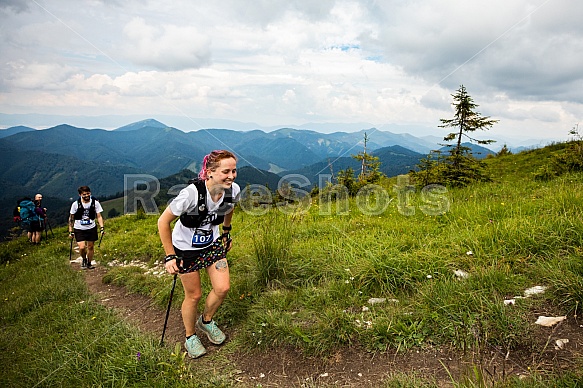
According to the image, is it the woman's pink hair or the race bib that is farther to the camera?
the race bib

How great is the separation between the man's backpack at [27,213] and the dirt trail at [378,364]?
51.7 ft

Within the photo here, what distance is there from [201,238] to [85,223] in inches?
309

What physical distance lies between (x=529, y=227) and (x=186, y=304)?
5613 mm

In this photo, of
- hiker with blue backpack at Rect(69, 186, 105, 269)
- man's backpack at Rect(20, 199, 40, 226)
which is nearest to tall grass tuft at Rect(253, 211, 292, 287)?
hiker with blue backpack at Rect(69, 186, 105, 269)

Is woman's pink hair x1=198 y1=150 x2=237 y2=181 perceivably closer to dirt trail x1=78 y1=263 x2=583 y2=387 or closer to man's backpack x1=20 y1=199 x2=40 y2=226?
dirt trail x1=78 y1=263 x2=583 y2=387

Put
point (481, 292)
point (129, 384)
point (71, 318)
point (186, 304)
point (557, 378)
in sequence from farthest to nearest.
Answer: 1. point (71, 318)
2. point (186, 304)
3. point (481, 292)
4. point (129, 384)
5. point (557, 378)

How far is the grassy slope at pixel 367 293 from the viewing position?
3996 millimetres

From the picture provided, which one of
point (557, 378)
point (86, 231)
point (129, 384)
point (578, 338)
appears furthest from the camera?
point (86, 231)

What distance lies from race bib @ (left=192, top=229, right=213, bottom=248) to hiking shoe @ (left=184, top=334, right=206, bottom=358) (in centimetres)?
133

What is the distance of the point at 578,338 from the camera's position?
11.2ft

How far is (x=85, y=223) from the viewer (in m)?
10.3

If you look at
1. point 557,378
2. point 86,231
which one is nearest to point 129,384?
point 557,378

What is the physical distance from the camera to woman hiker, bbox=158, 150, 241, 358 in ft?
13.6

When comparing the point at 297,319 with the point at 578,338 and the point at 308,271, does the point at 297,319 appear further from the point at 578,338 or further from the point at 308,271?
the point at 578,338
